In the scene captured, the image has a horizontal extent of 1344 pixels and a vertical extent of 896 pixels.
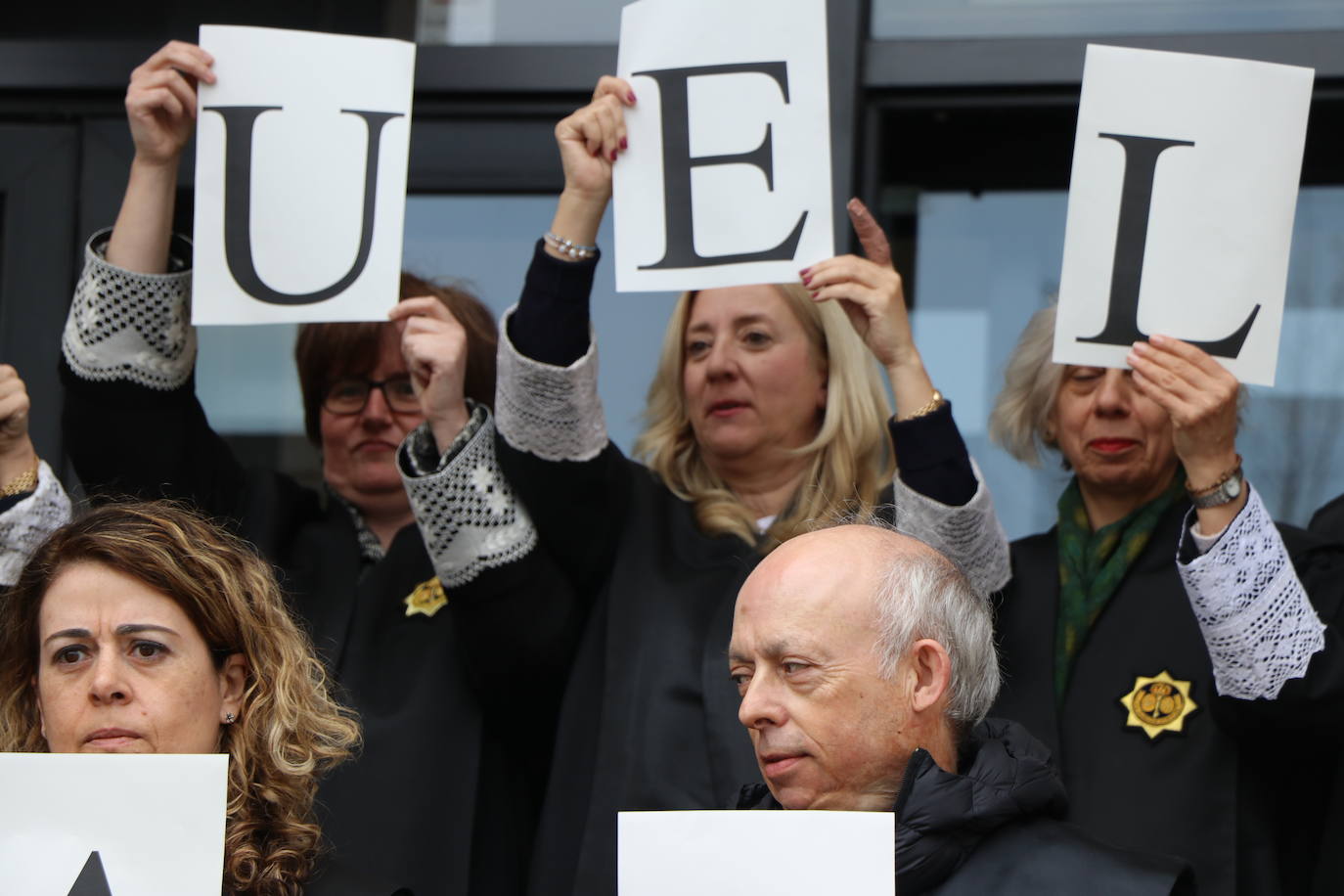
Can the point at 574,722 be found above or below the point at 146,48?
below

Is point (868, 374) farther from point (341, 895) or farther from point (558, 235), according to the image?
point (341, 895)

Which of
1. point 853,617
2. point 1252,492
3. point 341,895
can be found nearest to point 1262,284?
point 1252,492

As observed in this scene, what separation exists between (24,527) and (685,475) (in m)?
1.22

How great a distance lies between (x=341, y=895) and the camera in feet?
8.83

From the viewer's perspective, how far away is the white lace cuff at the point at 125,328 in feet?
11.7

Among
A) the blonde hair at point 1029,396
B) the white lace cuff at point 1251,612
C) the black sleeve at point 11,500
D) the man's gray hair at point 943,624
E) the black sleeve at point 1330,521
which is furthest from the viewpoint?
the blonde hair at point 1029,396

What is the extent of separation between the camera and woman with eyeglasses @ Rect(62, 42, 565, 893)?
345 cm

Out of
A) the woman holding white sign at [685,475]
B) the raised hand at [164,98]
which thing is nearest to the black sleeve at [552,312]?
the woman holding white sign at [685,475]

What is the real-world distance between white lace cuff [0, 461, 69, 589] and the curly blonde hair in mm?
397

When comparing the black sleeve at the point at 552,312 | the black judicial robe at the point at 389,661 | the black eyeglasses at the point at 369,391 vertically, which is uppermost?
the black sleeve at the point at 552,312

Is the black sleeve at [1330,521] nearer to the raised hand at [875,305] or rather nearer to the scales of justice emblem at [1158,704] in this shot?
the scales of justice emblem at [1158,704]

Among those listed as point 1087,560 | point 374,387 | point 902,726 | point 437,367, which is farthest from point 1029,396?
point 902,726

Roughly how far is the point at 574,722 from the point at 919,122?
184cm

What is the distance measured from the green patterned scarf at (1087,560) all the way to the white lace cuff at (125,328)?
1676 millimetres
